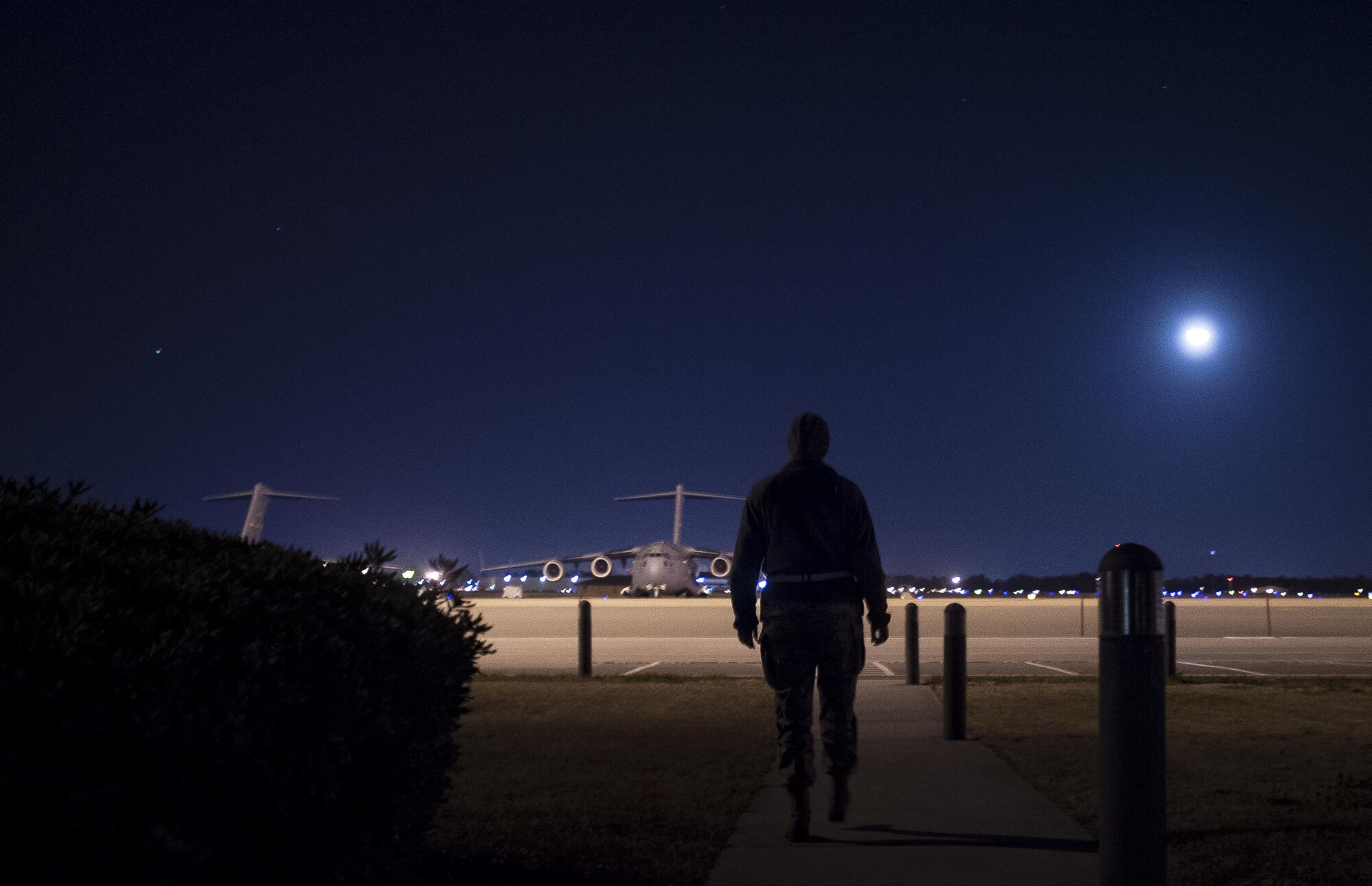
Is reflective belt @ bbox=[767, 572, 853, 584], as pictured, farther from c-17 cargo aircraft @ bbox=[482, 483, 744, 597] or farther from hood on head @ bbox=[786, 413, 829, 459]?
c-17 cargo aircraft @ bbox=[482, 483, 744, 597]

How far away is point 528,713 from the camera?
1008cm

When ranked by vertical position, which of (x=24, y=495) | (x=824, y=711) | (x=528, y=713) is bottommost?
(x=528, y=713)

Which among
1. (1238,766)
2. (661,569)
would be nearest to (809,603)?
(1238,766)

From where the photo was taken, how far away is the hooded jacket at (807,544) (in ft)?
18.0

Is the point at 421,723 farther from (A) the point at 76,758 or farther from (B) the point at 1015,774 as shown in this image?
(B) the point at 1015,774

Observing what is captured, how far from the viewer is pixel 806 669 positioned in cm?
546

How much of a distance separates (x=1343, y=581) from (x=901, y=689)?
15614 cm

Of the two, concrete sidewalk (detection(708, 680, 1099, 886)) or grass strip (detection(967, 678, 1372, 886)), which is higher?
grass strip (detection(967, 678, 1372, 886))

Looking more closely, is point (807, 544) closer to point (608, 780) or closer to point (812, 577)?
point (812, 577)

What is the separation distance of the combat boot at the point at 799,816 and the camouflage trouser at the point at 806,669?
0.14 feet

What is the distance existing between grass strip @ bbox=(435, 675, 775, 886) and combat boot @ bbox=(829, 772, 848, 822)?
1.66 feet

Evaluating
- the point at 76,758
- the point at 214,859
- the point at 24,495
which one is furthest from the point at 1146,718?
the point at 24,495

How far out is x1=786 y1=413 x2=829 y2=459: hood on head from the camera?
5785 millimetres

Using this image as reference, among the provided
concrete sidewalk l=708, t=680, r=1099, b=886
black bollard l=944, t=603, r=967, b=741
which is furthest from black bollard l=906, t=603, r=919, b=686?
concrete sidewalk l=708, t=680, r=1099, b=886
